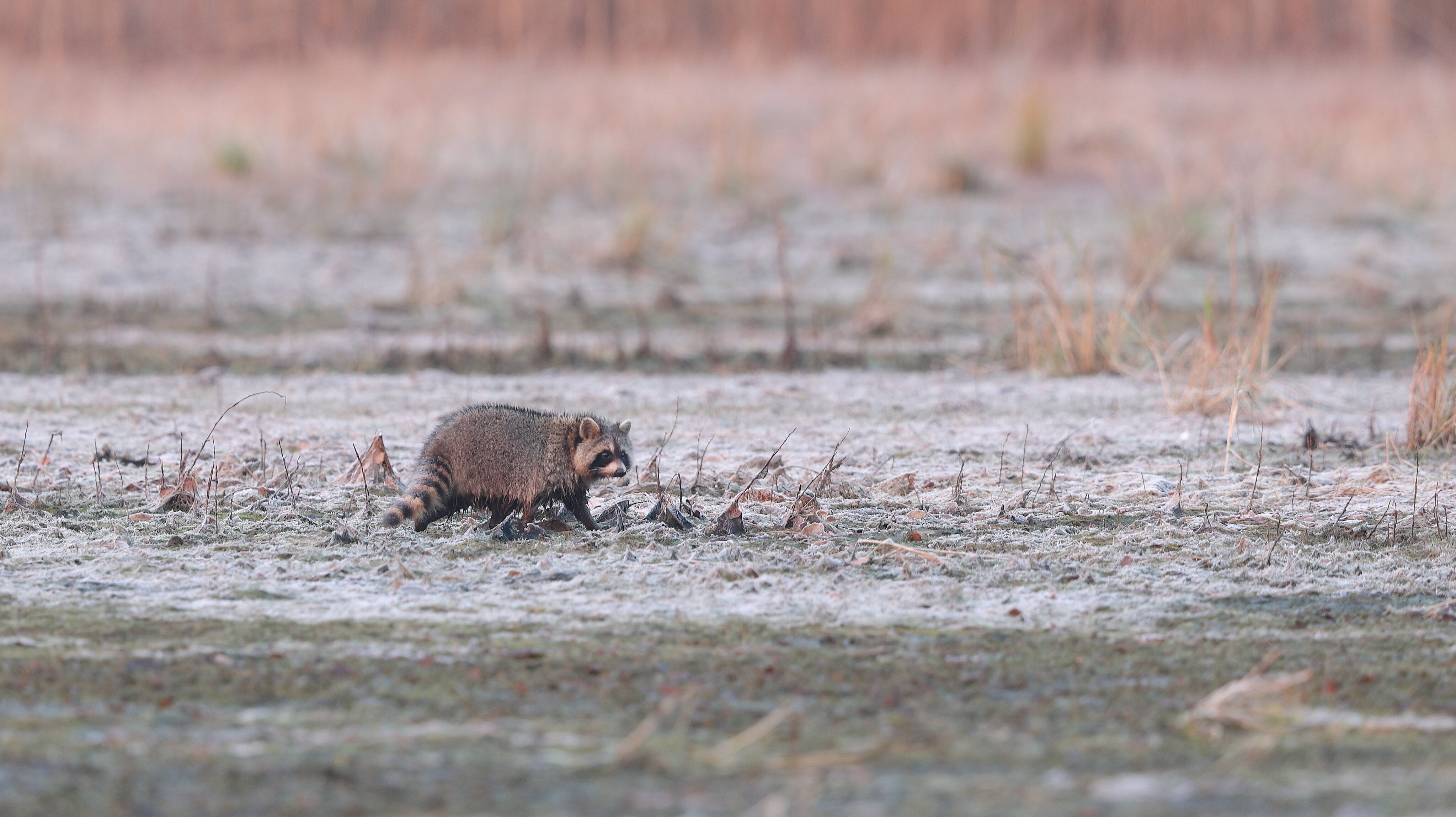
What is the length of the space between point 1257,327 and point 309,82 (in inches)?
457

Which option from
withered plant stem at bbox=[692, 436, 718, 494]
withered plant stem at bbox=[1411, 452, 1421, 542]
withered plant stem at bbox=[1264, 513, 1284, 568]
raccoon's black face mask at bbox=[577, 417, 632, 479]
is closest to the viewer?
withered plant stem at bbox=[1264, 513, 1284, 568]

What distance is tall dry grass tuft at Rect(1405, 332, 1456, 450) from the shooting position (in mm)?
6145

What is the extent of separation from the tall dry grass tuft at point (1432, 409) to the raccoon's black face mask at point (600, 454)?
319 cm

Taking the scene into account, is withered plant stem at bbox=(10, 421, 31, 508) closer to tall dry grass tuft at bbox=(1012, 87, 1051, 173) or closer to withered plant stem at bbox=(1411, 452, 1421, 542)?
withered plant stem at bbox=(1411, 452, 1421, 542)

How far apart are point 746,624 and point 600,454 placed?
1.17 meters

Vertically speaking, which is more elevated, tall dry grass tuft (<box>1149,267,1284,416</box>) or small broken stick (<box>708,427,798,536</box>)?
tall dry grass tuft (<box>1149,267,1284,416</box>)

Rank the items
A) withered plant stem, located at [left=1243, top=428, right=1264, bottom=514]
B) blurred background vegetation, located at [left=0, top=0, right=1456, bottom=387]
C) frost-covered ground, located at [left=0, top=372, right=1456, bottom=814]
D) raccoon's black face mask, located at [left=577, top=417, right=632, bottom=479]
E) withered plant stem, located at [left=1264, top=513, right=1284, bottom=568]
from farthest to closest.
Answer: blurred background vegetation, located at [left=0, top=0, right=1456, bottom=387]
withered plant stem, located at [left=1243, top=428, right=1264, bottom=514]
raccoon's black face mask, located at [left=577, top=417, right=632, bottom=479]
withered plant stem, located at [left=1264, top=513, right=1284, bottom=568]
frost-covered ground, located at [left=0, top=372, right=1456, bottom=814]

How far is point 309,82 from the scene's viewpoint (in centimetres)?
1619

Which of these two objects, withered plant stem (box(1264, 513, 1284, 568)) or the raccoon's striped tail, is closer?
withered plant stem (box(1264, 513, 1284, 568))

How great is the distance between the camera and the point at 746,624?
4137 millimetres

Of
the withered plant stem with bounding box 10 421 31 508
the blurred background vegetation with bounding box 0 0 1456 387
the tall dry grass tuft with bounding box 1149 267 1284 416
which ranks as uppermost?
the blurred background vegetation with bounding box 0 0 1456 387

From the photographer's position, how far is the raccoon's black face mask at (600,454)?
5.11m

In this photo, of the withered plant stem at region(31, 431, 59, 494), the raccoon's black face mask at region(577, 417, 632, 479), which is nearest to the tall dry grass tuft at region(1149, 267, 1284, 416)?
the raccoon's black face mask at region(577, 417, 632, 479)

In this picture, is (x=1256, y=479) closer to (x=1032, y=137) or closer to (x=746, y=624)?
(x=746, y=624)
